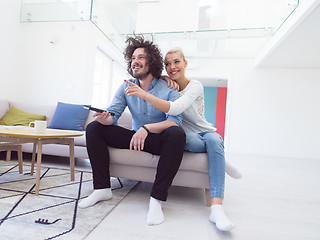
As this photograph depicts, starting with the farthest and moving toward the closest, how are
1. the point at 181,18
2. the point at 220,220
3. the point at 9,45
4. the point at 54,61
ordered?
1. the point at 181,18
2. the point at 54,61
3. the point at 9,45
4. the point at 220,220

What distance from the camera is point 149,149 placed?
1.40 m

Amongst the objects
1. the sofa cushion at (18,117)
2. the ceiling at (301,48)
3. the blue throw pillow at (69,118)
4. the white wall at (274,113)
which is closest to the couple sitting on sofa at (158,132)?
the blue throw pillow at (69,118)

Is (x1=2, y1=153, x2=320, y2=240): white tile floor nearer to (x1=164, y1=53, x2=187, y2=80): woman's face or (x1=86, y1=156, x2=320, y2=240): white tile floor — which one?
(x1=86, y1=156, x2=320, y2=240): white tile floor

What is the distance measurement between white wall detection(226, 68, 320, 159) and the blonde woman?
167 inches

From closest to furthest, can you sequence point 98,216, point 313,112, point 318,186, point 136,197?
point 98,216 → point 136,197 → point 318,186 → point 313,112

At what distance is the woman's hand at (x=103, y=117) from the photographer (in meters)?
1.36

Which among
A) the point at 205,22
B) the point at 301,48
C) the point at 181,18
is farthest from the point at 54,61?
the point at 301,48

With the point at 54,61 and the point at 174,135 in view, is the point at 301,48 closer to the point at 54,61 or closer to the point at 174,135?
the point at 174,135

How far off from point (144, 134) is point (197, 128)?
411 mm

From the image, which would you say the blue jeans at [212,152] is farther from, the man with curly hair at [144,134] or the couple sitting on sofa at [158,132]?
the man with curly hair at [144,134]

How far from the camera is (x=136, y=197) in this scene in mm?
1497

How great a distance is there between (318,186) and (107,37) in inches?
157

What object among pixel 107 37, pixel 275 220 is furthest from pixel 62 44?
pixel 275 220

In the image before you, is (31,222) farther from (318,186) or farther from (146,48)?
(318,186)
